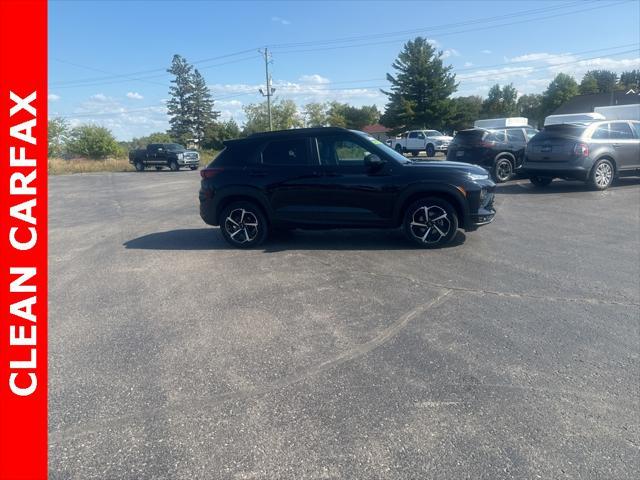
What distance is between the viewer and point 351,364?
3.44 m

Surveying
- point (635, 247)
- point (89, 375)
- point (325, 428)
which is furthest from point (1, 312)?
point (635, 247)

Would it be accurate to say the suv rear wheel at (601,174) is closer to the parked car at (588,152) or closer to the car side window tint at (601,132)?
the parked car at (588,152)

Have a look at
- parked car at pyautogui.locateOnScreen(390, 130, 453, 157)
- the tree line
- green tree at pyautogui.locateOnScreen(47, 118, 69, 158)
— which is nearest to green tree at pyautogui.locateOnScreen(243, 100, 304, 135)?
the tree line

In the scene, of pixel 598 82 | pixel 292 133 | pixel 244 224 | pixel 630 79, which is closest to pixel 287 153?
pixel 292 133

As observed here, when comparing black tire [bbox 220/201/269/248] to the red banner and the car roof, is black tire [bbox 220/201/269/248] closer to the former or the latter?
the car roof

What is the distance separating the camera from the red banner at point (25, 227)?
2463mm

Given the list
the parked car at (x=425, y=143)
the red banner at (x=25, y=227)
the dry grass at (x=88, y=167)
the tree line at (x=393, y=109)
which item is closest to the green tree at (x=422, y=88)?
the tree line at (x=393, y=109)

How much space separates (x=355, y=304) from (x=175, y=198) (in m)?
11.6

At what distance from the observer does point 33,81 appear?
2.59 metres

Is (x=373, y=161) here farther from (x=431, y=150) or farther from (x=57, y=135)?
(x=57, y=135)

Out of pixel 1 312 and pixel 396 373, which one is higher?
pixel 1 312

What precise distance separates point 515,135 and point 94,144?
51.3 m

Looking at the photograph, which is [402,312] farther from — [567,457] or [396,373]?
[567,457]

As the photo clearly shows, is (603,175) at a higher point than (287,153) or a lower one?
higher
